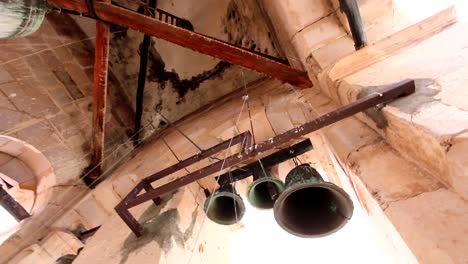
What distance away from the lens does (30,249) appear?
310cm

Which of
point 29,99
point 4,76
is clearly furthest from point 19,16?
point 29,99

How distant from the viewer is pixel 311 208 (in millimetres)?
2229

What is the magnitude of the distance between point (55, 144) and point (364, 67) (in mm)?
3175

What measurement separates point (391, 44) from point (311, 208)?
1.25 meters

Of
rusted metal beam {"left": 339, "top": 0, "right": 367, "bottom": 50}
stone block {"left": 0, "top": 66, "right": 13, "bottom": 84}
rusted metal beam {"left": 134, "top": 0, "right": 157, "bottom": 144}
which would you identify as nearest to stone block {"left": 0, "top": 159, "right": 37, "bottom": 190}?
stone block {"left": 0, "top": 66, "right": 13, "bottom": 84}

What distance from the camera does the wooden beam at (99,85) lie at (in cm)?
307

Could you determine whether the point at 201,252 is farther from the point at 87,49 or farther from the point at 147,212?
the point at 87,49

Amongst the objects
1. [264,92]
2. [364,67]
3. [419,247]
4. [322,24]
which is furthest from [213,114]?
[419,247]

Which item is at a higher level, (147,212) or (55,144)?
(55,144)

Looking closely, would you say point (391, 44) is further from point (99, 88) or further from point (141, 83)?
point (141, 83)

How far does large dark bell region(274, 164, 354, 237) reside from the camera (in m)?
2.00

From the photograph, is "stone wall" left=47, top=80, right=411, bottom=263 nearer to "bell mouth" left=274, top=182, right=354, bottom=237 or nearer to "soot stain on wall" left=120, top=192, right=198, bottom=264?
"soot stain on wall" left=120, top=192, right=198, bottom=264

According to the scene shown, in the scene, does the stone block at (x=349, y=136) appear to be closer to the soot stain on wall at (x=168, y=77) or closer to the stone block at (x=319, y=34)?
the stone block at (x=319, y=34)

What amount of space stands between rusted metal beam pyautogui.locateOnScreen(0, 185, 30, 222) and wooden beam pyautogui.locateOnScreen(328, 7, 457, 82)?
121 inches
